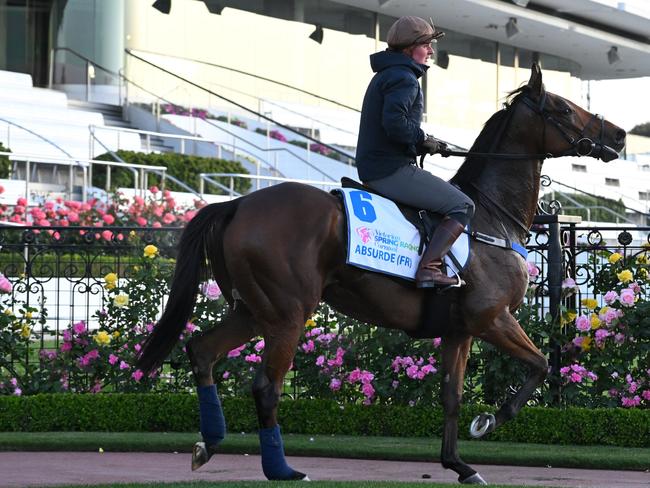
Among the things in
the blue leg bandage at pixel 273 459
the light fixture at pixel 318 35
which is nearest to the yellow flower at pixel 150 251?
the blue leg bandage at pixel 273 459

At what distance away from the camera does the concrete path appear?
22.5ft

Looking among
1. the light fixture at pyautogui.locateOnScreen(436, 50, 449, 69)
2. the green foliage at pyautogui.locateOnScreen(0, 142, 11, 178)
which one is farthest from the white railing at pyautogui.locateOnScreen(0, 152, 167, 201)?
the light fixture at pyautogui.locateOnScreen(436, 50, 449, 69)

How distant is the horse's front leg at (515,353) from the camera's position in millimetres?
6742

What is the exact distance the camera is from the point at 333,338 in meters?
9.02

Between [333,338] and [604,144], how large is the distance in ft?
8.89

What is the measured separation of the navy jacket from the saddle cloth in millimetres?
183

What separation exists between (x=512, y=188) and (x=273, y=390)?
74.9 inches

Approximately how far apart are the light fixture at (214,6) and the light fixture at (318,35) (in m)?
3.52

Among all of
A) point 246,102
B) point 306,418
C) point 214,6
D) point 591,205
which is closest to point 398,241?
point 306,418

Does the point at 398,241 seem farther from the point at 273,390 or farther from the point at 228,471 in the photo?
the point at 228,471

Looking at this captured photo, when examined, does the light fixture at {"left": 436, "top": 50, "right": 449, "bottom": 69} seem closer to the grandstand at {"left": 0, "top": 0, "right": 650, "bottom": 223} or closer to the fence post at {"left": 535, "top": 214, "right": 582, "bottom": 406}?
the grandstand at {"left": 0, "top": 0, "right": 650, "bottom": 223}

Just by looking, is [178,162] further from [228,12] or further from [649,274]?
[649,274]

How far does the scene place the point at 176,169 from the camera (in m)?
22.1

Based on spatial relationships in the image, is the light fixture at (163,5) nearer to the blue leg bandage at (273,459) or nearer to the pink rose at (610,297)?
the pink rose at (610,297)
